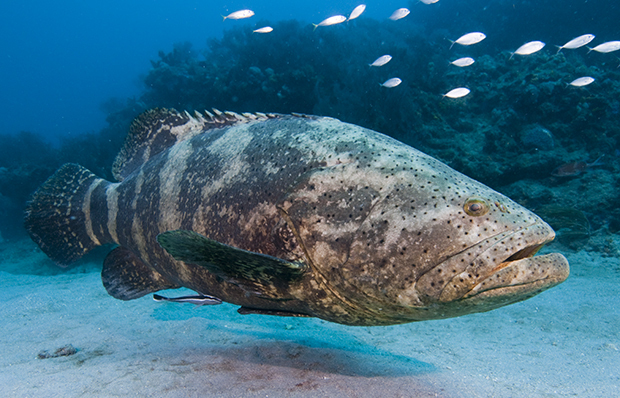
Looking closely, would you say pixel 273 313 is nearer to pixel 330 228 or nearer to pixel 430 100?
pixel 330 228

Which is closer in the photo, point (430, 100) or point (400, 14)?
point (430, 100)

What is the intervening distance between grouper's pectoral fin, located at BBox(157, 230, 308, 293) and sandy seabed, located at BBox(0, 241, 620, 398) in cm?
94

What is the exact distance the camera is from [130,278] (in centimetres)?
332

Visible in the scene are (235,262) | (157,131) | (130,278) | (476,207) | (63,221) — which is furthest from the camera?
(63,221)

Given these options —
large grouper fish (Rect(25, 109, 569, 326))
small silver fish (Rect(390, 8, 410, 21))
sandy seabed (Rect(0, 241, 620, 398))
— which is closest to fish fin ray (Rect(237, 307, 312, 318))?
large grouper fish (Rect(25, 109, 569, 326))

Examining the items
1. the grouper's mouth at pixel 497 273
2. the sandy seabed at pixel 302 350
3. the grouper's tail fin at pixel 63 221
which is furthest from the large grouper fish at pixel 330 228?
the grouper's tail fin at pixel 63 221

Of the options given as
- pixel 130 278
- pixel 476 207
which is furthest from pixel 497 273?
pixel 130 278

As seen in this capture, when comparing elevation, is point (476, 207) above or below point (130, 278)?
above

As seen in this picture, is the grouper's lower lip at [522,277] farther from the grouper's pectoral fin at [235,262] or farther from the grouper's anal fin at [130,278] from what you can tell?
the grouper's anal fin at [130,278]

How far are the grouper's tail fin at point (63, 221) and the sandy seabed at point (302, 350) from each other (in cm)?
111

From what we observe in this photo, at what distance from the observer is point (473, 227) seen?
1.78 metres

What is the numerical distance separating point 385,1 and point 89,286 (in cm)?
10028

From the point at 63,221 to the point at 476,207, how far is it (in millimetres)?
4475

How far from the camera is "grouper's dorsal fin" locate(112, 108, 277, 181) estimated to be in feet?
10.7
